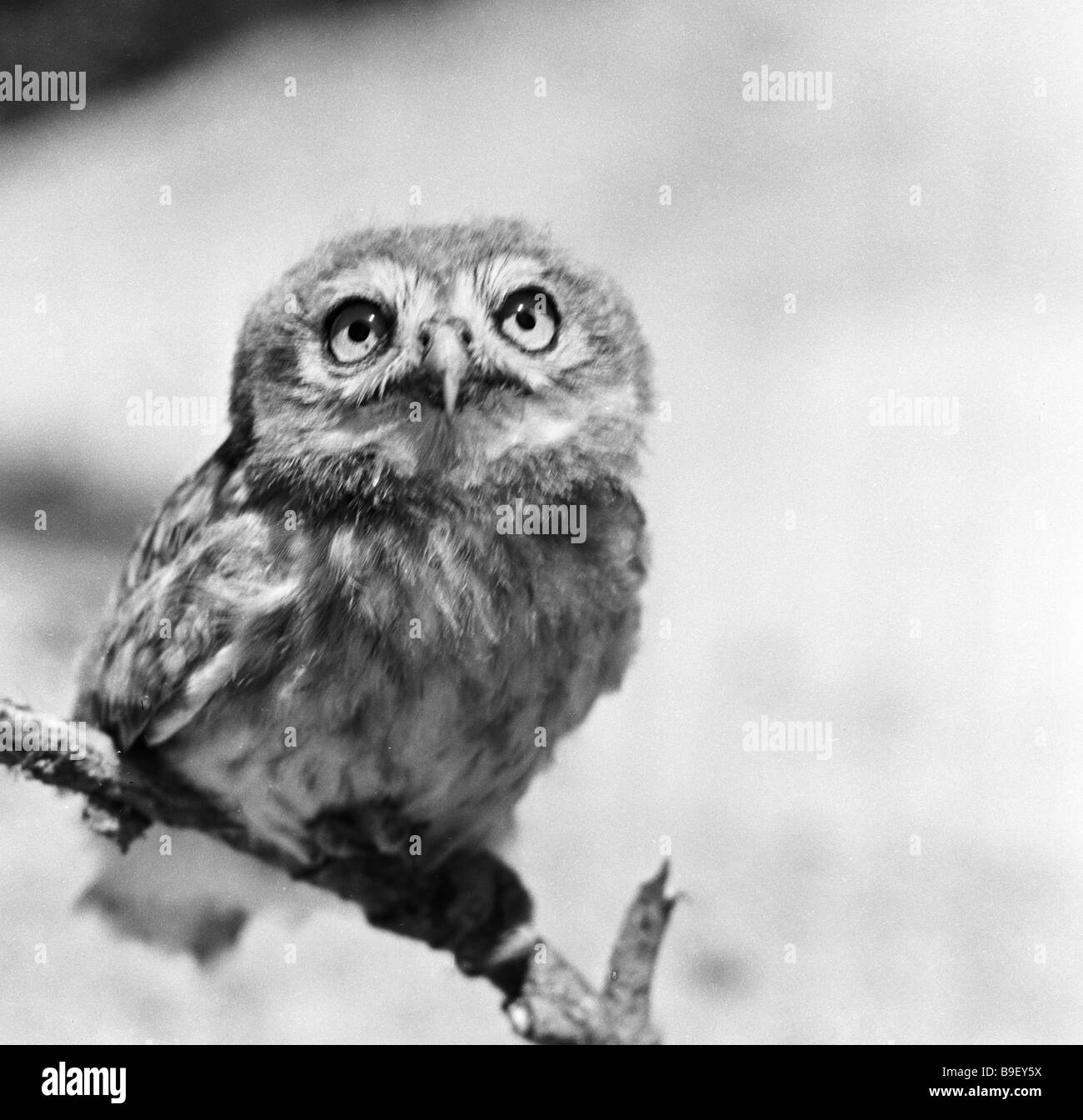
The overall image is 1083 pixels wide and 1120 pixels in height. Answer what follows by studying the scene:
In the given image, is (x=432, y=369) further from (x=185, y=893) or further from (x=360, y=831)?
(x=185, y=893)

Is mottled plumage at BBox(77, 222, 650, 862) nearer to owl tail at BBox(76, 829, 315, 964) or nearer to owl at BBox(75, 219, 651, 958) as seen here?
owl at BBox(75, 219, 651, 958)

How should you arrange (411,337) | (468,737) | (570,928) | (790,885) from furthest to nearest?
(790,885) → (570,928) → (468,737) → (411,337)

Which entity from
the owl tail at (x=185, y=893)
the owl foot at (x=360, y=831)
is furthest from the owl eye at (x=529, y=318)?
the owl tail at (x=185, y=893)

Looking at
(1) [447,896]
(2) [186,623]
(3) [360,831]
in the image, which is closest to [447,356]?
(2) [186,623]

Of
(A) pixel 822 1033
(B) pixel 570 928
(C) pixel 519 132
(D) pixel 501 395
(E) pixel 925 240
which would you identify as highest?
(C) pixel 519 132

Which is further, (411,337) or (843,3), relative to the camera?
(843,3)

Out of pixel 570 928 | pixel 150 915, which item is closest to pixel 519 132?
pixel 570 928

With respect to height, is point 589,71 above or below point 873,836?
above

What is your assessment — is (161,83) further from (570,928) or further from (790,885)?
(790,885)
